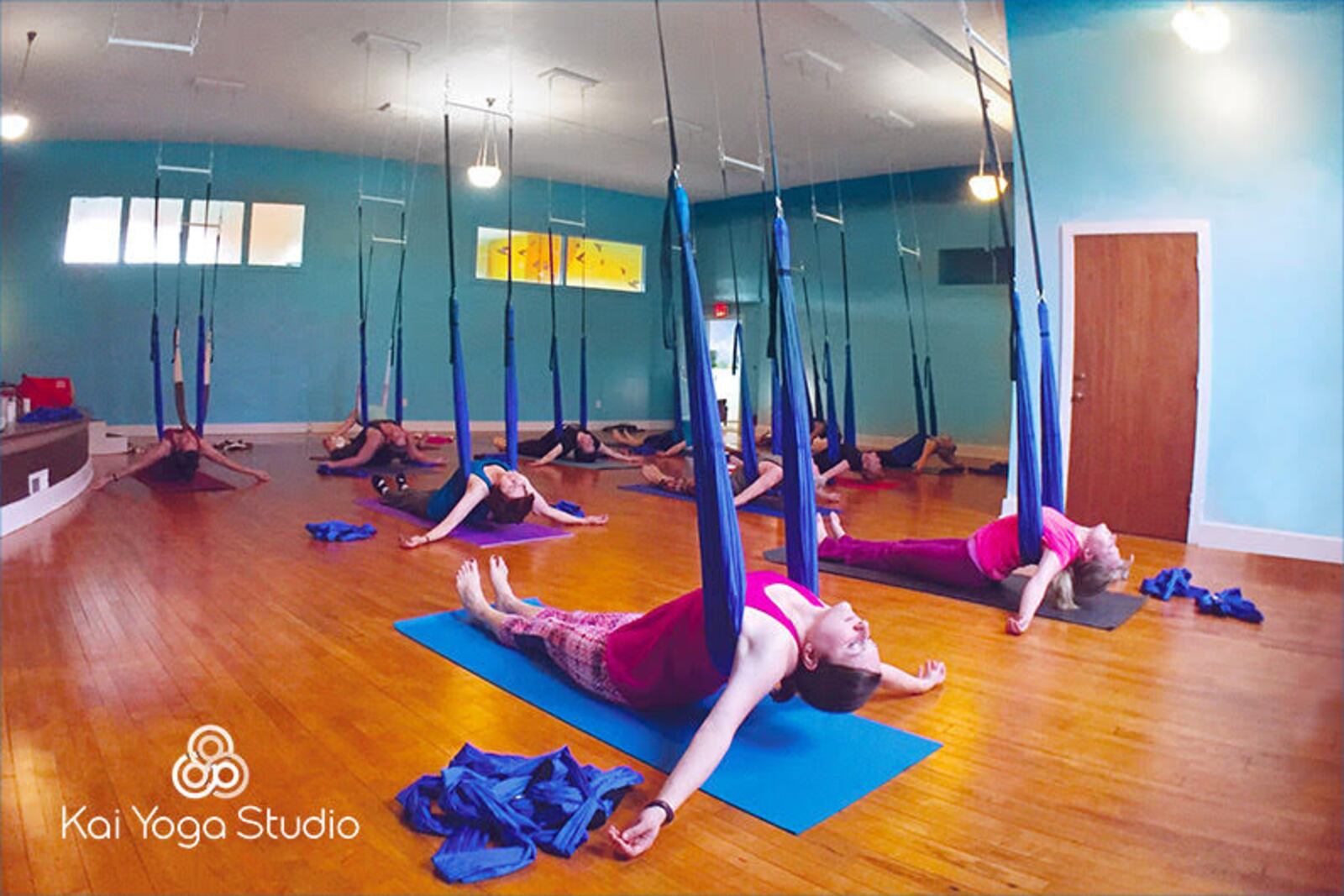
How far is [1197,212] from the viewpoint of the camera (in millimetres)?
4629

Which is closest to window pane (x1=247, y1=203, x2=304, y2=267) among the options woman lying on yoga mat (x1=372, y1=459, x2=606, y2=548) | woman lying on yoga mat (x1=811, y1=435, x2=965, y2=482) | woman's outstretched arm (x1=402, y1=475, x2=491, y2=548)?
woman lying on yoga mat (x1=372, y1=459, x2=606, y2=548)

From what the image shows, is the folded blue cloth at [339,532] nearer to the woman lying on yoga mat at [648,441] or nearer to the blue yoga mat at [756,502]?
the blue yoga mat at [756,502]

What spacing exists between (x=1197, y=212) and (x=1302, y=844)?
12.9 ft

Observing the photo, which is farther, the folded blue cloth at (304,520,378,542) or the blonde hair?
the folded blue cloth at (304,520,378,542)

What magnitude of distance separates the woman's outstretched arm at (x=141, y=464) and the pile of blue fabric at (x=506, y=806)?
4.78m

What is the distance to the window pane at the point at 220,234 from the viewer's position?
30.0ft

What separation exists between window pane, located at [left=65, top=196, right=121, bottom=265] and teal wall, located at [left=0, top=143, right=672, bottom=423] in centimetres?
7

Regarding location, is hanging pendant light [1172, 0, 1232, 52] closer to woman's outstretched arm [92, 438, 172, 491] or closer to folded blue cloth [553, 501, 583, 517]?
folded blue cloth [553, 501, 583, 517]

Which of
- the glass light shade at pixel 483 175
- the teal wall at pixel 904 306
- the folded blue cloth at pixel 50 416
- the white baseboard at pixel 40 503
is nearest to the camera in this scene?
the white baseboard at pixel 40 503

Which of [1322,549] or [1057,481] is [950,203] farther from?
[1057,481]

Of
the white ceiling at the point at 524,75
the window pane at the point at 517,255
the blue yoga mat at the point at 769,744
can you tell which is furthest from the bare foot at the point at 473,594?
the window pane at the point at 517,255

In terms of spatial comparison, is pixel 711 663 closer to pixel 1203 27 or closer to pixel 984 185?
pixel 1203 27

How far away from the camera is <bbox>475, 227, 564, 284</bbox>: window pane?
1088 centimetres

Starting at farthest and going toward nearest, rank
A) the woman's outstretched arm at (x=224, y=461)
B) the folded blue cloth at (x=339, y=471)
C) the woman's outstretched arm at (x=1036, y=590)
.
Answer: the folded blue cloth at (x=339, y=471), the woman's outstretched arm at (x=224, y=461), the woman's outstretched arm at (x=1036, y=590)
